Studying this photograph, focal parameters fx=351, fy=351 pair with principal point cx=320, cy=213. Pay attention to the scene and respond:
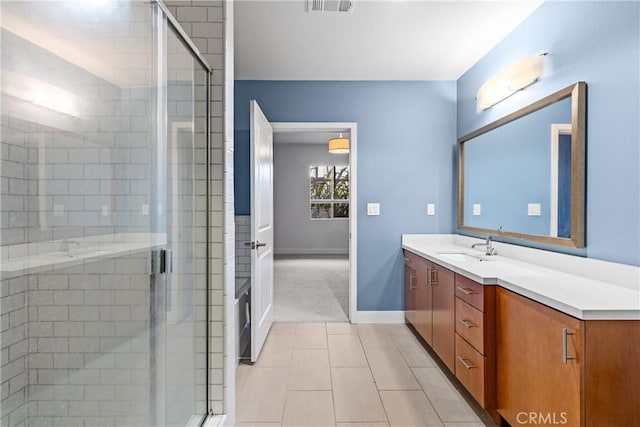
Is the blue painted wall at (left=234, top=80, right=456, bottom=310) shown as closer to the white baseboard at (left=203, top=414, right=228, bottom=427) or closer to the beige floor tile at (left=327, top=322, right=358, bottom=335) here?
the beige floor tile at (left=327, top=322, right=358, bottom=335)

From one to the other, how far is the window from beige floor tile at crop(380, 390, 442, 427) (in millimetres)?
6340

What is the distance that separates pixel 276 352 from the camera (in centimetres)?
286

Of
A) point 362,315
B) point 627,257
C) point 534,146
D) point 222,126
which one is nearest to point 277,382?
point 362,315

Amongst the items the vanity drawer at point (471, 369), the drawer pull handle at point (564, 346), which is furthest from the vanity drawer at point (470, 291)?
the drawer pull handle at point (564, 346)

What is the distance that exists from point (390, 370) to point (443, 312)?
1.86ft

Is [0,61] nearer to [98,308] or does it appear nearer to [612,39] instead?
[98,308]

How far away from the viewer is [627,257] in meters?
1.66

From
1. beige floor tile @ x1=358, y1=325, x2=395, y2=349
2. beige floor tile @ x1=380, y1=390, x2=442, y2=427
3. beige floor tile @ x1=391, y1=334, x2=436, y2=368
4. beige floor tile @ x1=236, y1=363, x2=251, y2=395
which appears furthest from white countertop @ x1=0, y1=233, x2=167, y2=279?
beige floor tile @ x1=358, y1=325, x2=395, y2=349

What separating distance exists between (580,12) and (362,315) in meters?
2.90

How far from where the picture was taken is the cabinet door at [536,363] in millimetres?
1322

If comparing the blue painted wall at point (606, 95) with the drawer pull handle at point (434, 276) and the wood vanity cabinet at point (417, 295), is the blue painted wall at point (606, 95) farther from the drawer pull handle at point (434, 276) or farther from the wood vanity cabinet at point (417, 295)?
the wood vanity cabinet at point (417, 295)

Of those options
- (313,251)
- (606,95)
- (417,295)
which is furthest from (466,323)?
(313,251)

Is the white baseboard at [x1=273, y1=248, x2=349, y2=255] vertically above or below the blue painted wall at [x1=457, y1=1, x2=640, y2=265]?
below

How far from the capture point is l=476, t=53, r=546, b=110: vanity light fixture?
229cm
